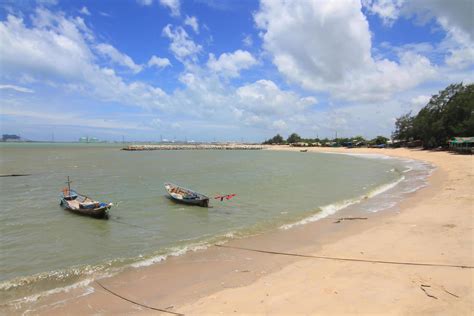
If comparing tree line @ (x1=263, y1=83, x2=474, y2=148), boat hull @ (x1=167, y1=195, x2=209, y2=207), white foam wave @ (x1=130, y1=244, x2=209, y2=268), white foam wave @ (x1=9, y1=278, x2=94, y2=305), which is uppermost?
tree line @ (x1=263, y1=83, x2=474, y2=148)

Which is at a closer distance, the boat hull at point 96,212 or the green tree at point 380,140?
the boat hull at point 96,212

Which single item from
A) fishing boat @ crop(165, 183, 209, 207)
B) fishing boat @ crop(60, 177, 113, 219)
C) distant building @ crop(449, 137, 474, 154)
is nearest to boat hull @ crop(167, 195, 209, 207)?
fishing boat @ crop(165, 183, 209, 207)

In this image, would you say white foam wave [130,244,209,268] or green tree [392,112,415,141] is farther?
green tree [392,112,415,141]

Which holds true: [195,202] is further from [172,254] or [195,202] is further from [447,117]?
[447,117]

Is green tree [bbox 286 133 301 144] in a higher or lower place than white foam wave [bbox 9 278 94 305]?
higher

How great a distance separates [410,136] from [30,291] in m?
92.6

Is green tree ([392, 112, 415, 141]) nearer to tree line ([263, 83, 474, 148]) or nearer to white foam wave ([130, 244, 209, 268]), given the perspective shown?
tree line ([263, 83, 474, 148])

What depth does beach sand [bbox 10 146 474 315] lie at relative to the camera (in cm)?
626

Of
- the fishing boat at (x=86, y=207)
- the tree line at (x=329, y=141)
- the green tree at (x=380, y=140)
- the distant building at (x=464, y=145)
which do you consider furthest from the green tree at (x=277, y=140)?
the fishing boat at (x=86, y=207)

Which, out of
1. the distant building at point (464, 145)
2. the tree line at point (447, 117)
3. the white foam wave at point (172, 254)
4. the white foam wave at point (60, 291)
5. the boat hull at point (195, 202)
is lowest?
the white foam wave at point (60, 291)

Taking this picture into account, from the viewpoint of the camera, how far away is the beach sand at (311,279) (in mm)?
6258

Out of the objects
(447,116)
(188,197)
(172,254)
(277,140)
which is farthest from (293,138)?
(172,254)

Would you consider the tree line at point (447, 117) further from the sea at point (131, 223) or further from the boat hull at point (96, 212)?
the boat hull at point (96, 212)

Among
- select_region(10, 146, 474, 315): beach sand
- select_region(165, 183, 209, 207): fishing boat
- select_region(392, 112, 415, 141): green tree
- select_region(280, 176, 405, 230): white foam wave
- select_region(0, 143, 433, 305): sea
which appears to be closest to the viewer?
select_region(10, 146, 474, 315): beach sand
